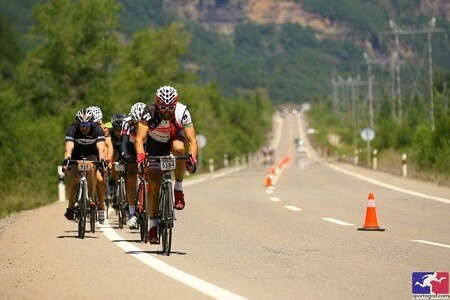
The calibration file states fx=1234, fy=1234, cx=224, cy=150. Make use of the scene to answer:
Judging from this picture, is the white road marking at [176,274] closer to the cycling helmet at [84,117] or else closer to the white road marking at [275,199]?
the cycling helmet at [84,117]

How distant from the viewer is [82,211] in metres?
17.8

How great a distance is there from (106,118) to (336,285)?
58.3 meters

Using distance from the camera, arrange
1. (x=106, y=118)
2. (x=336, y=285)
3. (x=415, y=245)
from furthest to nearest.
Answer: (x=106, y=118)
(x=415, y=245)
(x=336, y=285)

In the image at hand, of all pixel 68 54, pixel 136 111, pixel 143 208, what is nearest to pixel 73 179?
pixel 136 111

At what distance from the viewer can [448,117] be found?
145 feet

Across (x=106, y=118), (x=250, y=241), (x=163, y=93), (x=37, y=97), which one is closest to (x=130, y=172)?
(x=250, y=241)

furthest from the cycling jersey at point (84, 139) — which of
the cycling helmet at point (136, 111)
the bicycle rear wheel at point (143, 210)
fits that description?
the bicycle rear wheel at point (143, 210)

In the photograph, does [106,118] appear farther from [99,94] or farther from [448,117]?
[448,117]


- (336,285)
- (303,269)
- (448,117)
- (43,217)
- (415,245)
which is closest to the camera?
(336,285)

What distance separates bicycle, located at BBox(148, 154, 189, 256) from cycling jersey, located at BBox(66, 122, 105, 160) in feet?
13.8

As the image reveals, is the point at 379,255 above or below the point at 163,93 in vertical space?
below

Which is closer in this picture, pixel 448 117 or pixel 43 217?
pixel 43 217

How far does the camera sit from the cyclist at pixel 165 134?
14.4 m

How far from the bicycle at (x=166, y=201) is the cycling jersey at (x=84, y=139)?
4202mm
